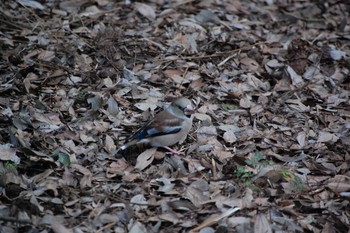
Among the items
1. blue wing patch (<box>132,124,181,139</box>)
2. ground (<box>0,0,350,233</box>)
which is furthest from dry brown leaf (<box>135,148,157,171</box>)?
blue wing patch (<box>132,124,181,139</box>)

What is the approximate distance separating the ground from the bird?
129mm

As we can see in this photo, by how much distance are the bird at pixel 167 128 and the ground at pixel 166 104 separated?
13 cm

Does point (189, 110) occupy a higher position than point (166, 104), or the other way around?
point (189, 110)

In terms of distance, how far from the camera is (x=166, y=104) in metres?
6.27

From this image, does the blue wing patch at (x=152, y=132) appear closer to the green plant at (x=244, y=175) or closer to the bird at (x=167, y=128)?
the bird at (x=167, y=128)

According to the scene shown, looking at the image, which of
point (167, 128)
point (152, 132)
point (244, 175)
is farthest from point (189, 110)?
point (244, 175)

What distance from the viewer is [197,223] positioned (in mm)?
4730

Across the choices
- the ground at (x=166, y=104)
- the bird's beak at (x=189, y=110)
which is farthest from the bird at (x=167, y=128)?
the ground at (x=166, y=104)

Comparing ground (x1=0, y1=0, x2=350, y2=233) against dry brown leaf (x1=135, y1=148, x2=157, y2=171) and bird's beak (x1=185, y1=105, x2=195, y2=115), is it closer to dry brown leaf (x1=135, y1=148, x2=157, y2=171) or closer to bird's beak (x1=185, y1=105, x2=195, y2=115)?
dry brown leaf (x1=135, y1=148, x2=157, y2=171)

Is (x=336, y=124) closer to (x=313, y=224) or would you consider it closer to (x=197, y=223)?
(x=313, y=224)

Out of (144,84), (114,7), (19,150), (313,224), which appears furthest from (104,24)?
(313,224)

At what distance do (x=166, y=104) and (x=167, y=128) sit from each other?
74cm

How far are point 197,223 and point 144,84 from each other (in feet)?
7.55

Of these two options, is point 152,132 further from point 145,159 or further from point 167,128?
point 145,159
